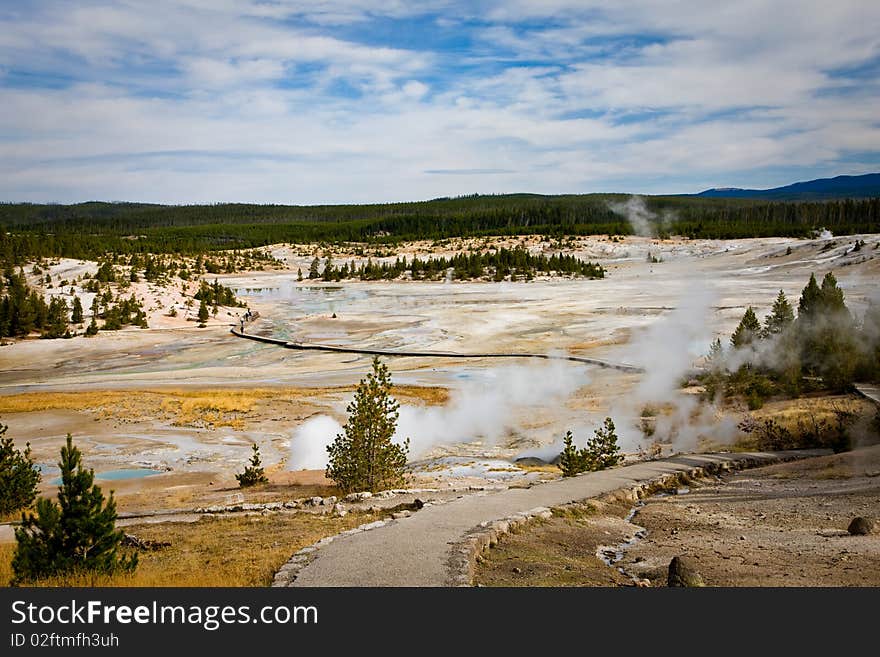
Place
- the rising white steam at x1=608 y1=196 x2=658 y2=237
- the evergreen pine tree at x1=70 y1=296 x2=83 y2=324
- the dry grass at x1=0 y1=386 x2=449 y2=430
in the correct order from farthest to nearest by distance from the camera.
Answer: the rising white steam at x1=608 y1=196 x2=658 y2=237 → the evergreen pine tree at x1=70 y1=296 x2=83 y2=324 → the dry grass at x1=0 y1=386 x2=449 y2=430

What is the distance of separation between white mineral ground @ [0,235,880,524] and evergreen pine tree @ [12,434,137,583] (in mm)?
8827

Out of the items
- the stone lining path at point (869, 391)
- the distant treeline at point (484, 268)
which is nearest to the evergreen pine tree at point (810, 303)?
the stone lining path at point (869, 391)

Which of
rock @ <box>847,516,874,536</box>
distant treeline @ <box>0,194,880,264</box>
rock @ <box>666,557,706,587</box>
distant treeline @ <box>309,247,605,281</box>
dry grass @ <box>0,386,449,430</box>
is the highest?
distant treeline @ <box>0,194,880,264</box>

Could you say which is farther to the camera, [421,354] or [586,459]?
[421,354]

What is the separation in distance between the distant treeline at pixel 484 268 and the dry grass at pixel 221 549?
77190 millimetres

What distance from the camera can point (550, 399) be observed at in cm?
3094

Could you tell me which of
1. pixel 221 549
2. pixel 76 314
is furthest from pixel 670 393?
pixel 76 314

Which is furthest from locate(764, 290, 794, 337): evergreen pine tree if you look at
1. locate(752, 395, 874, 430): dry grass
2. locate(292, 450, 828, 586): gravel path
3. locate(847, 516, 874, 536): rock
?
locate(847, 516, 874, 536): rock

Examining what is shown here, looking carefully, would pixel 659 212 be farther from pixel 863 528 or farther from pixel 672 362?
pixel 863 528

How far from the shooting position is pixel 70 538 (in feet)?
29.9

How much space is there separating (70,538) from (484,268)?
290ft

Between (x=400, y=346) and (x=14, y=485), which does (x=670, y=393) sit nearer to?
(x=400, y=346)

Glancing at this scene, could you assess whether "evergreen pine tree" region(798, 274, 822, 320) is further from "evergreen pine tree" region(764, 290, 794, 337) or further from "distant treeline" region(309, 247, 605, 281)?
"distant treeline" region(309, 247, 605, 281)

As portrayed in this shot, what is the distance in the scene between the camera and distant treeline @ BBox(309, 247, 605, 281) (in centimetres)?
9175
